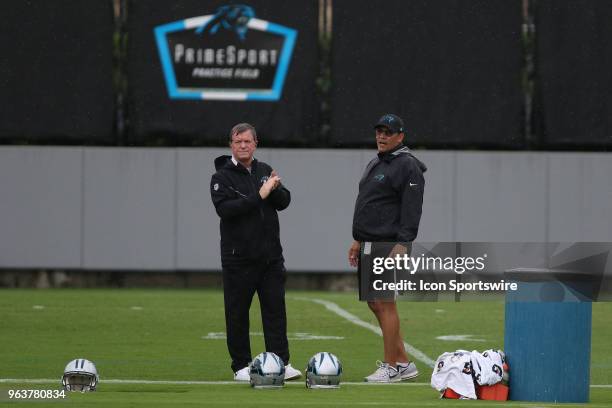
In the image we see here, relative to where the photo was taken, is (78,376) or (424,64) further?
(424,64)

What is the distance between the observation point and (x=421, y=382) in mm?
10086

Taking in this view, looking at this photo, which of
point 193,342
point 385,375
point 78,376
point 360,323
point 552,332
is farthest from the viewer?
point 360,323

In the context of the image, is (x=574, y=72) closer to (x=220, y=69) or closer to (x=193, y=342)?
(x=220, y=69)

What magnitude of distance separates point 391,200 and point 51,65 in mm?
11070

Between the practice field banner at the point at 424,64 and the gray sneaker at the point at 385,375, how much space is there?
10.3 m

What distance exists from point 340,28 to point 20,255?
573 centimetres

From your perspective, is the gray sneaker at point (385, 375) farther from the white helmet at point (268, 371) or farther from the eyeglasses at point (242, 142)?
the eyeglasses at point (242, 142)

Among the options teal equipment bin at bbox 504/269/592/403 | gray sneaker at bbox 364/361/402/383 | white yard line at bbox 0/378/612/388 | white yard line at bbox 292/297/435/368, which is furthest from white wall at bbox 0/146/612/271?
teal equipment bin at bbox 504/269/592/403

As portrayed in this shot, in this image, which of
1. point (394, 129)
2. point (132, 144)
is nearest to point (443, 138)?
point (132, 144)

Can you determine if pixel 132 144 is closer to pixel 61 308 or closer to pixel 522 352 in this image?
pixel 61 308

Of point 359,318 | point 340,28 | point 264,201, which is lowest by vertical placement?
point 359,318

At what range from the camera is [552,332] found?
8.50 meters

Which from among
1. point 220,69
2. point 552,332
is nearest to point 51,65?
point 220,69

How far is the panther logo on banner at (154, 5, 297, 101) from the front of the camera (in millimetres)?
20062
